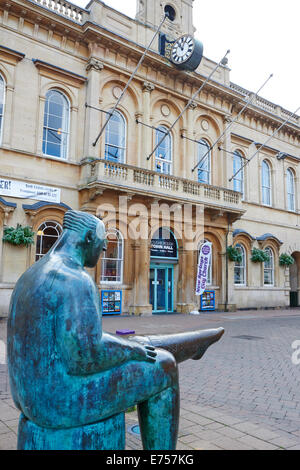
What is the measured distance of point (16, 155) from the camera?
569 inches

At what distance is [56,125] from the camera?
15984mm

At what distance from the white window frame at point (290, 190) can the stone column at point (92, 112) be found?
16.1m

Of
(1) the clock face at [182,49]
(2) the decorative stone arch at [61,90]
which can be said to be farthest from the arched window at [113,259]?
(1) the clock face at [182,49]

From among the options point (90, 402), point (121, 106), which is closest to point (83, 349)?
point (90, 402)

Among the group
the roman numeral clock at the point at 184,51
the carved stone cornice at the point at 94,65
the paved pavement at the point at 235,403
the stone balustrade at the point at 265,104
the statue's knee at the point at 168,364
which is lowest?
the paved pavement at the point at 235,403

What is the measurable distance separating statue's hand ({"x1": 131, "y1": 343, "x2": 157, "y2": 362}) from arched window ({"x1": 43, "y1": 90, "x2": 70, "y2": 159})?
14.9 metres

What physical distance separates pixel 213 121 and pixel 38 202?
1237 cm

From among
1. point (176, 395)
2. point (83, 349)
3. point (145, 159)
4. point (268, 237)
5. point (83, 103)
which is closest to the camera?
point (83, 349)

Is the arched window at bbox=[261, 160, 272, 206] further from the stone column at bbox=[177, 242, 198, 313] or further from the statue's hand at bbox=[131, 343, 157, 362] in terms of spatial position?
the statue's hand at bbox=[131, 343, 157, 362]

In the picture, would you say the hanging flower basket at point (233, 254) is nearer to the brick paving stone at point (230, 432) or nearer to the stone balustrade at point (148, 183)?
the stone balustrade at point (148, 183)

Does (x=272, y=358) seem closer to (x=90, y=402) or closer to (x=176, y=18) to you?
(x=90, y=402)

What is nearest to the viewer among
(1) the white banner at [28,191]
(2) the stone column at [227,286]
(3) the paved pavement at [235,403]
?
(3) the paved pavement at [235,403]

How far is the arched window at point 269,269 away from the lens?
2352 cm

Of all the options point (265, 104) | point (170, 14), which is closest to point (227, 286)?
point (265, 104)
